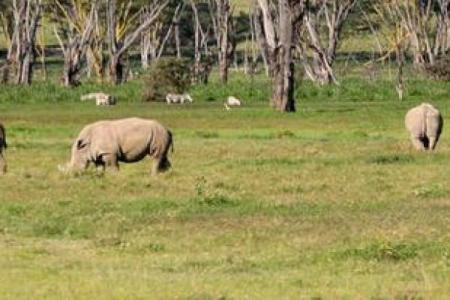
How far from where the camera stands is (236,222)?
1823 centimetres

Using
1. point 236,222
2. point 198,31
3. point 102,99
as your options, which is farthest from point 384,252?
point 198,31

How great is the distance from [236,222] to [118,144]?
25.8ft

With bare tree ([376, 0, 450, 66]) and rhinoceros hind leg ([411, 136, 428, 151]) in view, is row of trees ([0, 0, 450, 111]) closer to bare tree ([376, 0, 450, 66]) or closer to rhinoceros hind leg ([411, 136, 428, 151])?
bare tree ([376, 0, 450, 66])

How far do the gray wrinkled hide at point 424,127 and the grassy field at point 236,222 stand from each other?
0.46 metres

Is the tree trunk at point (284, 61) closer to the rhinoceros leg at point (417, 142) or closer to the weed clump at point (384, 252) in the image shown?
the rhinoceros leg at point (417, 142)

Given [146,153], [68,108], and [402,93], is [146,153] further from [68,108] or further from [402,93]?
[402,93]

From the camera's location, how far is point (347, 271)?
1384 cm

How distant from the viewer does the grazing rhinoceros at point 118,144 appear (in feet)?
84.0

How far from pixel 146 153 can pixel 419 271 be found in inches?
508

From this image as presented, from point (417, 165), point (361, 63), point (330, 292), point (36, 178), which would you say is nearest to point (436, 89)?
point (417, 165)

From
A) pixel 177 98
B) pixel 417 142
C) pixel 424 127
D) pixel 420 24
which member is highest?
pixel 420 24

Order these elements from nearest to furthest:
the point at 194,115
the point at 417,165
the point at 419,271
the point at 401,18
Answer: the point at 419,271, the point at 417,165, the point at 194,115, the point at 401,18

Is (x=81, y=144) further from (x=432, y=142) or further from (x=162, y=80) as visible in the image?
(x=162, y=80)

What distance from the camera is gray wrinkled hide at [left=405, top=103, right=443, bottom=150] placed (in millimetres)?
30078
